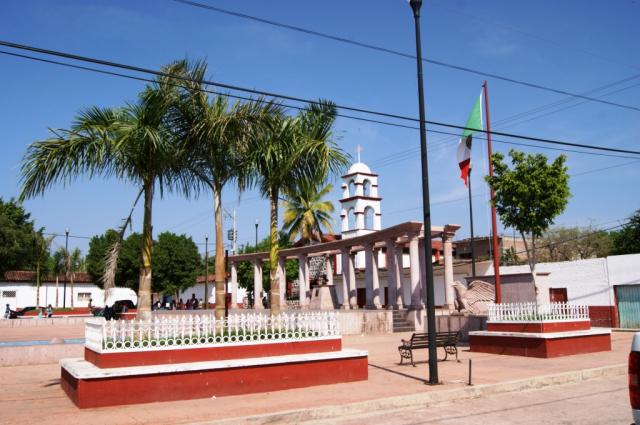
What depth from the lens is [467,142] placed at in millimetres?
23547

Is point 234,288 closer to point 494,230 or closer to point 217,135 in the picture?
point 494,230

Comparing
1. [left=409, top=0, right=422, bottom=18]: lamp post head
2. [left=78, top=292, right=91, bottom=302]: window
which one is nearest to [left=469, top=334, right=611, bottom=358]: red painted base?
[left=409, top=0, right=422, bottom=18]: lamp post head

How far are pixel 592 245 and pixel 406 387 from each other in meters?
50.7

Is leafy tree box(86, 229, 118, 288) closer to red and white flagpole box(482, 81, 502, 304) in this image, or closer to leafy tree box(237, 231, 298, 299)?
leafy tree box(237, 231, 298, 299)

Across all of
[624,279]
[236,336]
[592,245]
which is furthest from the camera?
[592,245]

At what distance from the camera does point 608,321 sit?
93.5 ft

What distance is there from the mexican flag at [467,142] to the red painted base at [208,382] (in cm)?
1271

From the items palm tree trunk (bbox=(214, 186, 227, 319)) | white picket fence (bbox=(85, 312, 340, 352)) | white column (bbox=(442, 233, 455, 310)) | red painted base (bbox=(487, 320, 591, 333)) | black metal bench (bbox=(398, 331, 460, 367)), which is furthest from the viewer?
white column (bbox=(442, 233, 455, 310))

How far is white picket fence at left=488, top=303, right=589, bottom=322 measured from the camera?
17884 millimetres

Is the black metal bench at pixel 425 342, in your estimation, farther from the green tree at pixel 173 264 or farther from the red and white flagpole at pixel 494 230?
the green tree at pixel 173 264

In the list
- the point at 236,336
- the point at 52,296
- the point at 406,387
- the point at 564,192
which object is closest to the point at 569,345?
the point at 564,192

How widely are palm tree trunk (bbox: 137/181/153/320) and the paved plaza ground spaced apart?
2.28 m

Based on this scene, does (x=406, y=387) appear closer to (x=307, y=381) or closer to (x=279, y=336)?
(x=307, y=381)

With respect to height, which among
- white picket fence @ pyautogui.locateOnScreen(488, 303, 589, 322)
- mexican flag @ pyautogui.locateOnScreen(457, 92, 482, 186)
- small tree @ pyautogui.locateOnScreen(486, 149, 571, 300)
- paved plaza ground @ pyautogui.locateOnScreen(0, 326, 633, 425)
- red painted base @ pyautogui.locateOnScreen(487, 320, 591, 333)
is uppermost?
mexican flag @ pyautogui.locateOnScreen(457, 92, 482, 186)
